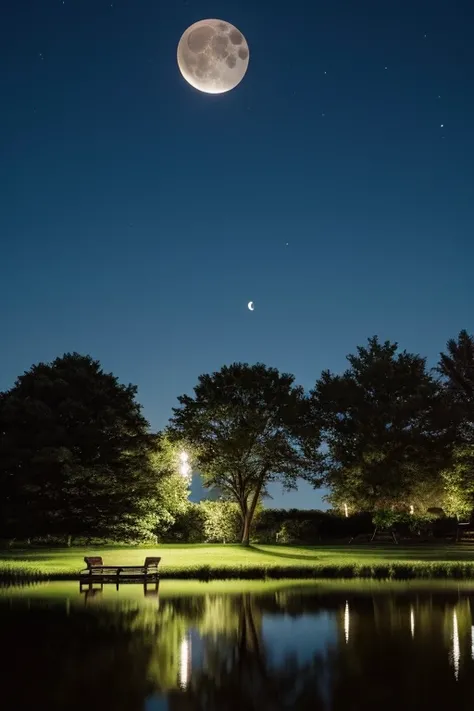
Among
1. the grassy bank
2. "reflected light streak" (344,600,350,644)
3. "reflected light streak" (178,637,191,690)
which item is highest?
the grassy bank

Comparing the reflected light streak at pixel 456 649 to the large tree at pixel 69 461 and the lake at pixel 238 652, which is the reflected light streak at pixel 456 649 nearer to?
the lake at pixel 238 652

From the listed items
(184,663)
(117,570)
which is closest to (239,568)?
(117,570)

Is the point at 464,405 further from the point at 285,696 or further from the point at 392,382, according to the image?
the point at 285,696

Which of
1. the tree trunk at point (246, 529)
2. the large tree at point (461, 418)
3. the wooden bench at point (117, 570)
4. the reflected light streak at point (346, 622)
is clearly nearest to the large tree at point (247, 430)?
the tree trunk at point (246, 529)

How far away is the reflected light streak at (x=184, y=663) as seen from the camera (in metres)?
11.2

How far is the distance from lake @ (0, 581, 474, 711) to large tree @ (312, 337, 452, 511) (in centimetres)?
2866

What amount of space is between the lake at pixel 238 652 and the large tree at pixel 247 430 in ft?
90.6

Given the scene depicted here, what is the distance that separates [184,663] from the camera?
12516 millimetres

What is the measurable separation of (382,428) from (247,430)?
33.0ft

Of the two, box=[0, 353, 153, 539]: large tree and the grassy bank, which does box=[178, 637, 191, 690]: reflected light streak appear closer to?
the grassy bank

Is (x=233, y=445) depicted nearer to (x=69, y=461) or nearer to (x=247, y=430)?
(x=247, y=430)

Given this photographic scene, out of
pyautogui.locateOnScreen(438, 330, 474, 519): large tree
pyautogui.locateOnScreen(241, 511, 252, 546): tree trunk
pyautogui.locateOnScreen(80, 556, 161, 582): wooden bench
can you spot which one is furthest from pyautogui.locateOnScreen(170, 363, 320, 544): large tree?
pyautogui.locateOnScreen(80, 556, 161, 582): wooden bench

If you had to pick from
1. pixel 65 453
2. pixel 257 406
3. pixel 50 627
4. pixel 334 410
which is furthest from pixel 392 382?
pixel 50 627

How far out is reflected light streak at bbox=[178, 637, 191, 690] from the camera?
36.8 feet
